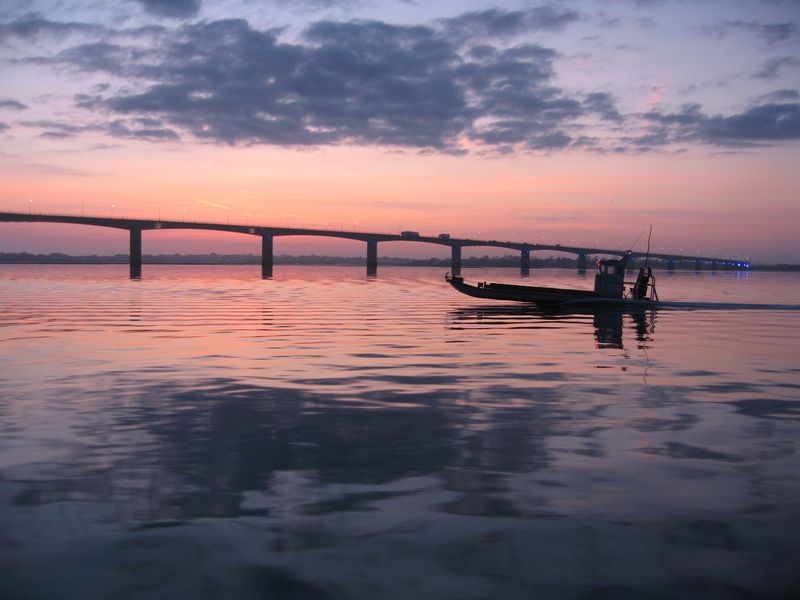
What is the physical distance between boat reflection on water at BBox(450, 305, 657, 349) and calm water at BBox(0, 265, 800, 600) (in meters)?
9.58

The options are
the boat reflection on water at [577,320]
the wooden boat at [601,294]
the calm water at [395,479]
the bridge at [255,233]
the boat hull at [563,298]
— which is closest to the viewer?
the calm water at [395,479]

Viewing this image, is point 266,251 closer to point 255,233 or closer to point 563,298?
point 255,233

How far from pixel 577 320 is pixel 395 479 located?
32.6 m

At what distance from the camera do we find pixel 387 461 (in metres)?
10.5

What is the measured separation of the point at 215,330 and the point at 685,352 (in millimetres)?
18782

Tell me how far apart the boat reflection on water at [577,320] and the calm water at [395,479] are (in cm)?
958

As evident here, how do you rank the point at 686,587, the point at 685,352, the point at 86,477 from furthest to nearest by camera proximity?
the point at 685,352 → the point at 86,477 → the point at 686,587

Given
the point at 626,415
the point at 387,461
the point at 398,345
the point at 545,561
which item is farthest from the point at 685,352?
the point at 545,561

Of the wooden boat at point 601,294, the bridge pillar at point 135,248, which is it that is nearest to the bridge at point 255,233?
the bridge pillar at point 135,248

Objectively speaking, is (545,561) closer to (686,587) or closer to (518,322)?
(686,587)

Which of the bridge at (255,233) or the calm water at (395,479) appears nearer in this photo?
the calm water at (395,479)

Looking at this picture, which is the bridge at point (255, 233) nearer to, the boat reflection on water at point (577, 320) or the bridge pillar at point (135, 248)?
the bridge pillar at point (135, 248)

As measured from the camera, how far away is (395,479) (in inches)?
379

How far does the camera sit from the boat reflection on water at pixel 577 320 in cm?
3181
